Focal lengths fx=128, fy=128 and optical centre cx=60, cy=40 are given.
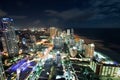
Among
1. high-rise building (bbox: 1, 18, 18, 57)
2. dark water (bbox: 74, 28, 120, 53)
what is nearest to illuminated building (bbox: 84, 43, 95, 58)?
dark water (bbox: 74, 28, 120, 53)

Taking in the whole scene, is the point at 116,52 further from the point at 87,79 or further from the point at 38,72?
the point at 38,72

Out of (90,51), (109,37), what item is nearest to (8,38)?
(90,51)

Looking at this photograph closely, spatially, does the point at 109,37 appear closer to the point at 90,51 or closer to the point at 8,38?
the point at 90,51

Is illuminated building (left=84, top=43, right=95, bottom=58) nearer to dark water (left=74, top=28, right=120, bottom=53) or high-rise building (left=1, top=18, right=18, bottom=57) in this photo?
dark water (left=74, top=28, right=120, bottom=53)

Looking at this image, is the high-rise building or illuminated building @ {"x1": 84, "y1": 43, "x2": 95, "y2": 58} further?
the high-rise building

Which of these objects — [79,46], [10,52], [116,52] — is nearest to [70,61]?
[79,46]

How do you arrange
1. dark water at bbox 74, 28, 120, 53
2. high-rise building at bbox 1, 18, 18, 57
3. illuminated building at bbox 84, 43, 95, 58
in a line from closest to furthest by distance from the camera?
illuminated building at bbox 84, 43, 95, 58 → high-rise building at bbox 1, 18, 18, 57 → dark water at bbox 74, 28, 120, 53

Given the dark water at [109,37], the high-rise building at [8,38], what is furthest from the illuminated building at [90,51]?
the high-rise building at [8,38]

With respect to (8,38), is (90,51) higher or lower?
lower

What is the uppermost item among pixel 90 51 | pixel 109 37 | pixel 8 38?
pixel 8 38
